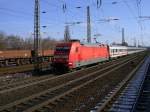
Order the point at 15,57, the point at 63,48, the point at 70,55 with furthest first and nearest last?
1. the point at 15,57
2. the point at 63,48
3. the point at 70,55

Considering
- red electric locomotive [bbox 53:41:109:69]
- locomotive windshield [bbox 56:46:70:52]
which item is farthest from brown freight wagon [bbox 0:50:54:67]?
locomotive windshield [bbox 56:46:70:52]

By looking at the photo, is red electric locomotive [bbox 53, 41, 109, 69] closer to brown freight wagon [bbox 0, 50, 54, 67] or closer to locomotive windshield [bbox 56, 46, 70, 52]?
locomotive windshield [bbox 56, 46, 70, 52]

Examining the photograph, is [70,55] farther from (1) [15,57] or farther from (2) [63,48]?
(1) [15,57]

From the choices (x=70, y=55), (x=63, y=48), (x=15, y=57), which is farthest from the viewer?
(x=15, y=57)

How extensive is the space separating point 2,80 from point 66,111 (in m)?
12.3

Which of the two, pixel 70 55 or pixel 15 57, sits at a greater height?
pixel 70 55

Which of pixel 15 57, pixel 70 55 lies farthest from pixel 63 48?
pixel 15 57

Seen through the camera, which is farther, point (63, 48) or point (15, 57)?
point (15, 57)

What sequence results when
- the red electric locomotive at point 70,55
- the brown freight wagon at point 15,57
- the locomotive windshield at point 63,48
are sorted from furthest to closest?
the brown freight wagon at point 15,57 → the locomotive windshield at point 63,48 → the red electric locomotive at point 70,55

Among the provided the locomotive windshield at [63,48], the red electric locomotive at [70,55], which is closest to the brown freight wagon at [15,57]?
the red electric locomotive at [70,55]

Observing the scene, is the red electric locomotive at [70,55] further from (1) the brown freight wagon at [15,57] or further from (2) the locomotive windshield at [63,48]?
(1) the brown freight wagon at [15,57]

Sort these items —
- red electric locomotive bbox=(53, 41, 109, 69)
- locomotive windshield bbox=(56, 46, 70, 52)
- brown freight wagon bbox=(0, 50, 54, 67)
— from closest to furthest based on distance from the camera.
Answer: red electric locomotive bbox=(53, 41, 109, 69)
locomotive windshield bbox=(56, 46, 70, 52)
brown freight wagon bbox=(0, 50, 54, 67)

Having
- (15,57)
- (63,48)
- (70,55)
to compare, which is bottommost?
(15,57)

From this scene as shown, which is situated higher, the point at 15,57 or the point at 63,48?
the point at 63,48
